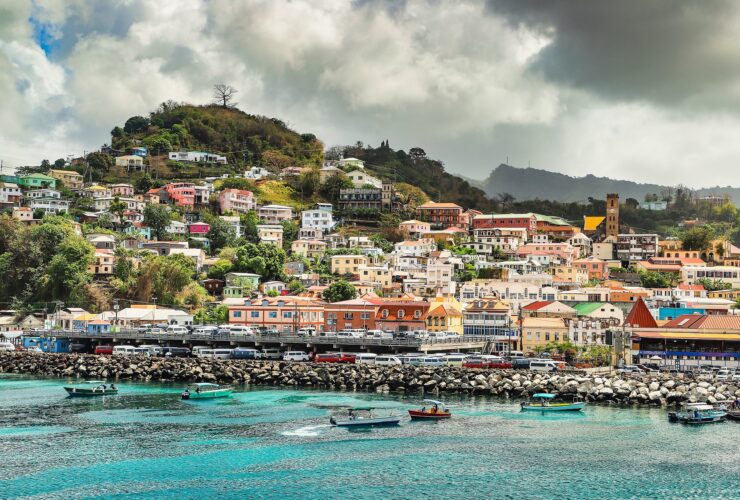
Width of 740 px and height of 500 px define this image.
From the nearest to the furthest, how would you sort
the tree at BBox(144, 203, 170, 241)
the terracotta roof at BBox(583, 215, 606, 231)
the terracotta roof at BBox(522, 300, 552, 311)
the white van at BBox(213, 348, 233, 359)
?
the white van at BBox(213, 348, 233, 359) → the terracotta roof at BBox(522, 300, 552, 311) → the tree at BBox(144, 203, 170, 241) → the terracotta roof at BBox(583, 215, 606, 231)

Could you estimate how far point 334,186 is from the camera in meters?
148

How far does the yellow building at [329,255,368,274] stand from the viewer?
109125 mm

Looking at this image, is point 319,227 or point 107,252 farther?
point 319,227

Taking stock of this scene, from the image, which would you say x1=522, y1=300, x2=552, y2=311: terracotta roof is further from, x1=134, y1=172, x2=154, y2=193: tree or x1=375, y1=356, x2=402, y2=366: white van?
x1=134, y1=172, x2=154, y2=193: tree

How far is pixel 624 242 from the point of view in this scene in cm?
13250

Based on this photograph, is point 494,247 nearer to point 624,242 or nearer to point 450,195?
point 624,242

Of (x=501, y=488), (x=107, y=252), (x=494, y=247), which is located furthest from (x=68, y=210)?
(x=501, y=488)

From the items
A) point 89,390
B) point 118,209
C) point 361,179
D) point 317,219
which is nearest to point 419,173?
point 361,179

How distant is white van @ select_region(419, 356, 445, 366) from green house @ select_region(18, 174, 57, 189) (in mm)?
98193

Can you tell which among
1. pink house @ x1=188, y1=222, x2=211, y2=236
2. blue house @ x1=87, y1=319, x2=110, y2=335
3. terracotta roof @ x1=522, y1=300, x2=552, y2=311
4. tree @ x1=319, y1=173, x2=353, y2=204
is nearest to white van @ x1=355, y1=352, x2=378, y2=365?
terracotta roof @ x1=522, y1=300, x2=552, y2=311

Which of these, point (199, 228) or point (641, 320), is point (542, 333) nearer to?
point (641, 320)

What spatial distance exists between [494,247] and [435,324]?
168 ft

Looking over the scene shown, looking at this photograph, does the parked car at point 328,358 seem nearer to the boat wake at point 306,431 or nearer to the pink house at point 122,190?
the boat wake at point 306,431

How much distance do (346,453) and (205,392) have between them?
19.0 meters
